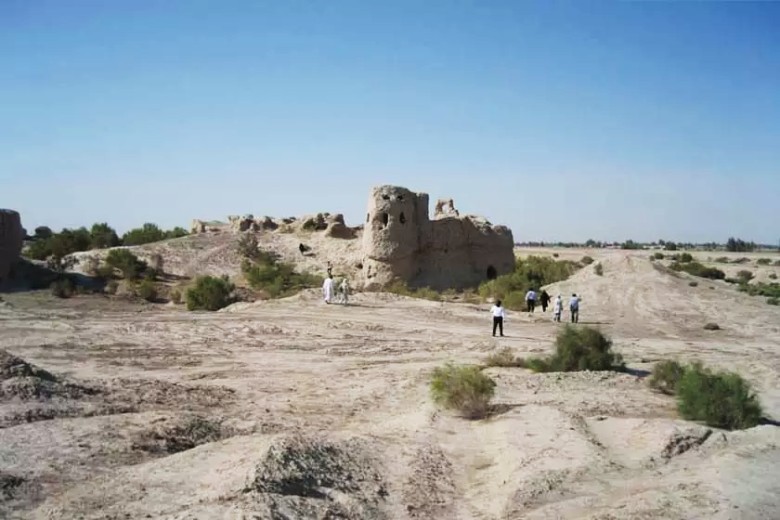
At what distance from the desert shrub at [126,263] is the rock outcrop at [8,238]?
549cm

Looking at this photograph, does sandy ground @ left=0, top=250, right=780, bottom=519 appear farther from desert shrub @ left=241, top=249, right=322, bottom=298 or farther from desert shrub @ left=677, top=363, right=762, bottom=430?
desert shrub @ left=241, top=249, right=322, bottom=298

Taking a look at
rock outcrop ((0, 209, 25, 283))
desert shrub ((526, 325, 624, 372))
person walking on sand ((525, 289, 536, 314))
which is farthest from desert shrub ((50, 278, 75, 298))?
desert shrub ((526, 325, 624, 372))

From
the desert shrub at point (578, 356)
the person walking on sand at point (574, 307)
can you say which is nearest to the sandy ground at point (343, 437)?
the desert shrub at point (578, 356)

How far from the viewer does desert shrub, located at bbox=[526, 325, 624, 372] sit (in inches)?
555

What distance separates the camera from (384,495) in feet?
23.8

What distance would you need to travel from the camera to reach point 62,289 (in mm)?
28109

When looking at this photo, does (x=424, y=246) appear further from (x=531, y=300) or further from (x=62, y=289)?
(x=62, y=289)

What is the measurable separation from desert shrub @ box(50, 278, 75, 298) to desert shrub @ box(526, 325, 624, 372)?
21297 millimetres

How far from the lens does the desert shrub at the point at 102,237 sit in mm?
45594

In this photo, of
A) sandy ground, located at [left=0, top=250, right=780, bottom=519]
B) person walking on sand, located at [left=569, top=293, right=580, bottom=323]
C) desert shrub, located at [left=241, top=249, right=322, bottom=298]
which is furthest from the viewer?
desert shrub, located at [left=241, top=249, right=322, bottom=298]

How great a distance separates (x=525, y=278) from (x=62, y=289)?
67.2 feet

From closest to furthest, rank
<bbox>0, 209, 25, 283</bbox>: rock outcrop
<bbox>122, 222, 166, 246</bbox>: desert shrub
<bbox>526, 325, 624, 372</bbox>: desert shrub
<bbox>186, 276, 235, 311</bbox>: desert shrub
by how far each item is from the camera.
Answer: <bbox>526, 325, 624, 372</bbox>: desert shrub → <bbox>186, 276, 235, 311</bbox>: desert shrub → <bbox>0, 209, 25, 283</bbox>: rock outcrop → <bbox>122, 222, 166, 246</bbox>: desert shrub

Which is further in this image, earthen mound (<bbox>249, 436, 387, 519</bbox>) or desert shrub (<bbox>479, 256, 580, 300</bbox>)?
desert shrub (<bbox>479, 256, 580, 300</bbox>)

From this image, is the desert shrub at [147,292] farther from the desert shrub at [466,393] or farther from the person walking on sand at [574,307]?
the desert shrub at [466,393]
